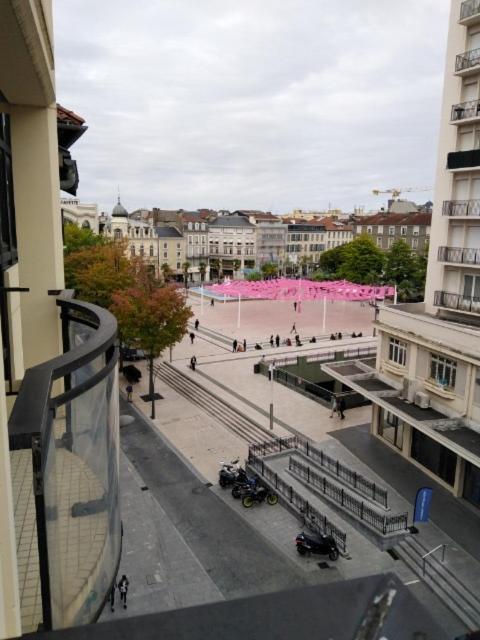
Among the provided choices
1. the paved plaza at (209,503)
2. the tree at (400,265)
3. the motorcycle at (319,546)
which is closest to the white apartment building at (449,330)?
the paved plaza at (209,503)

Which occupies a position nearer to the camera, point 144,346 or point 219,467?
point 219,467

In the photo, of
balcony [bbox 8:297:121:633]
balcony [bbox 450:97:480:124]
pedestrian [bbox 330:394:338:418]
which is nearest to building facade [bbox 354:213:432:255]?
pedestrian [bbox 330:394:338:418]

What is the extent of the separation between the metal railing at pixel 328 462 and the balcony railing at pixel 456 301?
795 centimetres

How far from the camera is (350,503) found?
1708 centimetres

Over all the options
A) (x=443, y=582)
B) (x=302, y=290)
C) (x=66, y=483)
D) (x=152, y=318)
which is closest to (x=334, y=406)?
(x=152, y=318)

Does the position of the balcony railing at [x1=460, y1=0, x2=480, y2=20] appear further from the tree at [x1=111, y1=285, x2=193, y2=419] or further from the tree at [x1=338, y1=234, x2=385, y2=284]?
the tree at [x1=338, y1=234, x2=385, y2=284]

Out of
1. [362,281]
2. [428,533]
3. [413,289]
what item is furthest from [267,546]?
[362,281]

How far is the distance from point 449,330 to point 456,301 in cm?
312

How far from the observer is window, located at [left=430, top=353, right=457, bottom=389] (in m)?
18.6

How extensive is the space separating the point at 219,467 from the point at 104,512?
634 inches

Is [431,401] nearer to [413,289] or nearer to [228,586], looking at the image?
[228,586]

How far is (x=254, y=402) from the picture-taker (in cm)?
2725

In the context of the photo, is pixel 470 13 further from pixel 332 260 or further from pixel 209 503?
pixel 332 260

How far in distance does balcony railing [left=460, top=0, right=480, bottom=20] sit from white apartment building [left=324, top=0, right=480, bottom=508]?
1.7 inches
